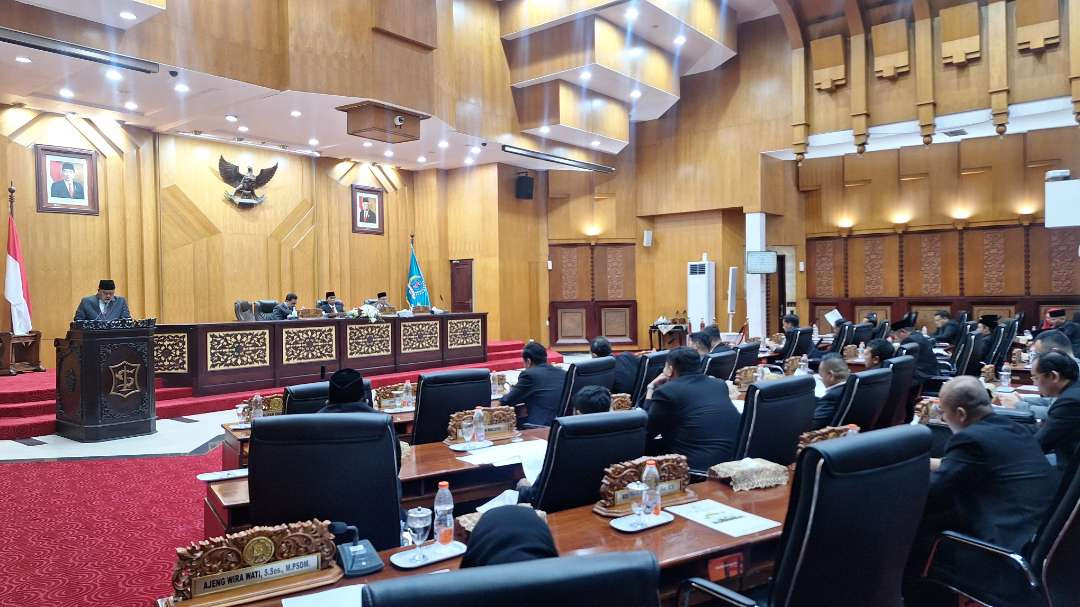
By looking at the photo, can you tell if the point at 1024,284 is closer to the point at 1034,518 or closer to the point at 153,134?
the point at 1034,518

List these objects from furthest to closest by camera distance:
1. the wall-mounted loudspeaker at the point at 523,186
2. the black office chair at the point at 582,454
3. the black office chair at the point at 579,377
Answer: the wall-mounted loudspeaker at the point at 523,186
the black office chair at the point at 579,377
the black office chair at the point at 582,454

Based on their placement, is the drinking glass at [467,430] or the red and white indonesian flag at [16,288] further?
the red and white indonesian flag at [16,288]

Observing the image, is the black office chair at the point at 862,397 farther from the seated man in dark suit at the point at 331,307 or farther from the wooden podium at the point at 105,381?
the seated man in dark suit at the point at 331,307

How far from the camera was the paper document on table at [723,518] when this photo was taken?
2184 millimetres

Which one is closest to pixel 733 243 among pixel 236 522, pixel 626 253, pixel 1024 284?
pixel 626 253

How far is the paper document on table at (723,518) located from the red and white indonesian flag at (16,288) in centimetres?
1001

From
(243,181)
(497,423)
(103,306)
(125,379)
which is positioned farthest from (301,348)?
(497,423)

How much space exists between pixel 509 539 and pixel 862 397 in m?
3.25

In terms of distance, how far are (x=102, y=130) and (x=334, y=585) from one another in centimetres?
1095

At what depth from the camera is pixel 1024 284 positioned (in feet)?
44.5

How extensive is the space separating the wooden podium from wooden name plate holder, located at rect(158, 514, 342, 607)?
18.4ft

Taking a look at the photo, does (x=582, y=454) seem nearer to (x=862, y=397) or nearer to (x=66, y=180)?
(x=862, y=397)

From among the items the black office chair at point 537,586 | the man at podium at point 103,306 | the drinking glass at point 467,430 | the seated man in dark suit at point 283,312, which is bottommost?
the drinking glass at point 467,430

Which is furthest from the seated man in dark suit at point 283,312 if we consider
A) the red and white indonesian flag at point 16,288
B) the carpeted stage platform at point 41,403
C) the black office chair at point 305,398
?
the black office chair at point 305,398
